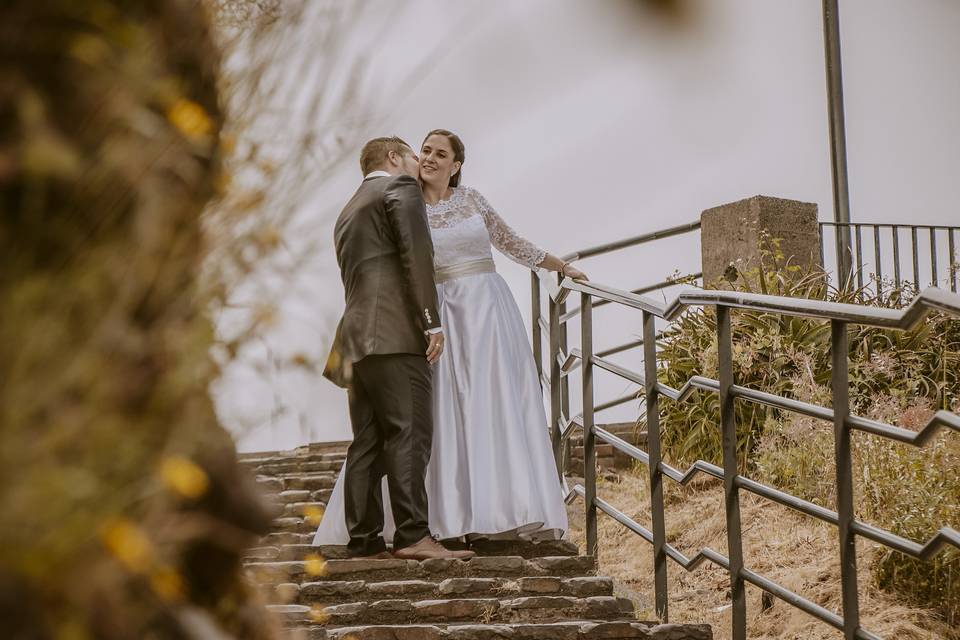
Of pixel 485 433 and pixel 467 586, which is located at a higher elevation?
pixel 485 433

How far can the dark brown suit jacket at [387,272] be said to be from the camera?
4266 mm

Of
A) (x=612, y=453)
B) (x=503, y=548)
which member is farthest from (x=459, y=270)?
(x=612, y=453)

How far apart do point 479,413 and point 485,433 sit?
0.09 meters

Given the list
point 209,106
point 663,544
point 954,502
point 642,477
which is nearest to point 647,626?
point 663,544

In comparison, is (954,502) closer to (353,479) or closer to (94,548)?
(353,479)

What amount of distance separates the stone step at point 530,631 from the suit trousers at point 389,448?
72 centimetres

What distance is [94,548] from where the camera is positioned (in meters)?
0.97

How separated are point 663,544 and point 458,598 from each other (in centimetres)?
77

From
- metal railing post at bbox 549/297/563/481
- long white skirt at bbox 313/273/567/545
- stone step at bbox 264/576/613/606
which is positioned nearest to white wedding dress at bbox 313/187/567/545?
long white skirt at bbox 313/273/567/545

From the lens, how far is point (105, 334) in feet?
3.40

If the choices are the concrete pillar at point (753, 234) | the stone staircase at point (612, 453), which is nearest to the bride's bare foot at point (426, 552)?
the stone staircase at point (612, 453)

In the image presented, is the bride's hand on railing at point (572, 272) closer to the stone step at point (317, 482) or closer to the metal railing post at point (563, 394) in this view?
the metal railing post at point (563, 394)

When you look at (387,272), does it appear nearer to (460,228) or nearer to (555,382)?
(460,228)

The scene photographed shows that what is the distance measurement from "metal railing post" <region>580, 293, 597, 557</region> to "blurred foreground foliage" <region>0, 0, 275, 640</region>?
3.38m
